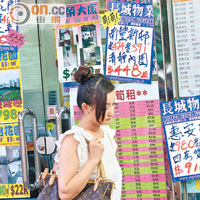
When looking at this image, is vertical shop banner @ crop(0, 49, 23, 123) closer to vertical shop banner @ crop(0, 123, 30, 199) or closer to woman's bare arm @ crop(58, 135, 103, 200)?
vertical shop banner @ crop(0, 123, 30, 199)

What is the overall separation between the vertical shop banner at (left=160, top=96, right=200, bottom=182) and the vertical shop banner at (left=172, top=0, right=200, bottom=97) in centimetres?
9

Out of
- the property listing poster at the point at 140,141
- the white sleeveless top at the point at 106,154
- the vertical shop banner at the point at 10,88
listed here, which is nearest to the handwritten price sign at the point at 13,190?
the vertical shop banner at the point at 10,88

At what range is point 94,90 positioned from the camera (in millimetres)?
1434

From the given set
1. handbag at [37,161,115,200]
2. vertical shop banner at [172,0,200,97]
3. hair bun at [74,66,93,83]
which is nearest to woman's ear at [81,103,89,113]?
hair bun at [74,66,93,83]

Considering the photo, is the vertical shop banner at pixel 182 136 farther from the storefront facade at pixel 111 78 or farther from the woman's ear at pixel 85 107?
the woman's ear at pixel 85 107

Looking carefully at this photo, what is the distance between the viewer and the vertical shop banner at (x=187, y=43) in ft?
6.70

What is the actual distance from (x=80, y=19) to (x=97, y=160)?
110cm

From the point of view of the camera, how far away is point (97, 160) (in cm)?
136

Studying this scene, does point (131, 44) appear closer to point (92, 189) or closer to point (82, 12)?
point (82, 12)

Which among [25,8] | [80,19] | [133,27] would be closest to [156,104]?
[133,27]

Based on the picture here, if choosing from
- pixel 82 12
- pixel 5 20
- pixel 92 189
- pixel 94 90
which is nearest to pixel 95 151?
pixel 92 189

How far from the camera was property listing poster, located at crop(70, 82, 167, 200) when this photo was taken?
2.11m

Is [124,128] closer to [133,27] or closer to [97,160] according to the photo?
[133,27]

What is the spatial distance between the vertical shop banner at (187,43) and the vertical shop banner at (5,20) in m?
1.02
